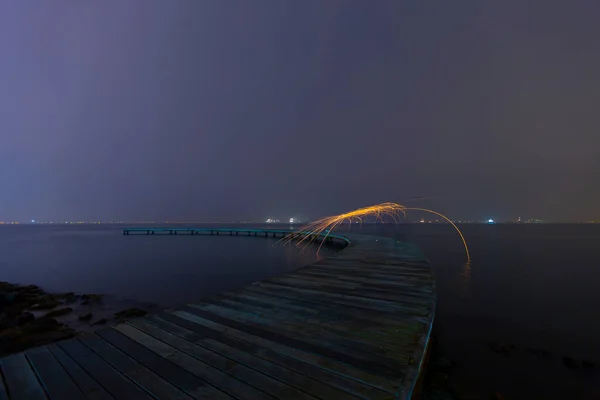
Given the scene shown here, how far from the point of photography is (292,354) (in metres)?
3.72

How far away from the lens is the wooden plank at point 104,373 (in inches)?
115

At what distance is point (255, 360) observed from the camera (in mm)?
3557

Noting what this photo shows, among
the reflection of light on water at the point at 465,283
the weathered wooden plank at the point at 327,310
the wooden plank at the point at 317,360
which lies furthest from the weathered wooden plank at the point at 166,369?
the reflection of light on water at the point at 465,283

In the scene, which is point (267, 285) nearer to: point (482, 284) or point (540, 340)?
point (540, 340)

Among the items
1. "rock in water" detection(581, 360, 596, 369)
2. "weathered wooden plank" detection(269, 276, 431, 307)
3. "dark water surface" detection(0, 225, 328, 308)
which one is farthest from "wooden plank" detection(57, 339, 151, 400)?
"rock in water" detection(581, 360, 596, 369)

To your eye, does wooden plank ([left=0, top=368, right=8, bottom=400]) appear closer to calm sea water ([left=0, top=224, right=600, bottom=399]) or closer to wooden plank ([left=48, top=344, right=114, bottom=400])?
wooden plank ([left=48, top=344, right=114, bottom=400])

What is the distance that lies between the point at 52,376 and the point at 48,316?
1062 centimetres

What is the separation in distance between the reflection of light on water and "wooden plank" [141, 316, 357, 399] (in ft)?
43.6

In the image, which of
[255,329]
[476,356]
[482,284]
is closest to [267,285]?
[255,329]

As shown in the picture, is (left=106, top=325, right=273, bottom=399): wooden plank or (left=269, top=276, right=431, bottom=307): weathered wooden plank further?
(left=269, top=276, right=431, bottom=307): weathered wooden plank

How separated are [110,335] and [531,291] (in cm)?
1944

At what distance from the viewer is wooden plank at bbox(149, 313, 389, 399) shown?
2914 mm

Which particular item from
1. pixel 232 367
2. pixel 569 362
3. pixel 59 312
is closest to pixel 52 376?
pixel 232 367

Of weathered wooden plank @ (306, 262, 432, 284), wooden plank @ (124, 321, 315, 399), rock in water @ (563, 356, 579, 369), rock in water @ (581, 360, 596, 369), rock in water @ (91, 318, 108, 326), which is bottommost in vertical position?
rock in water @ (581, 360, 596, 369)
